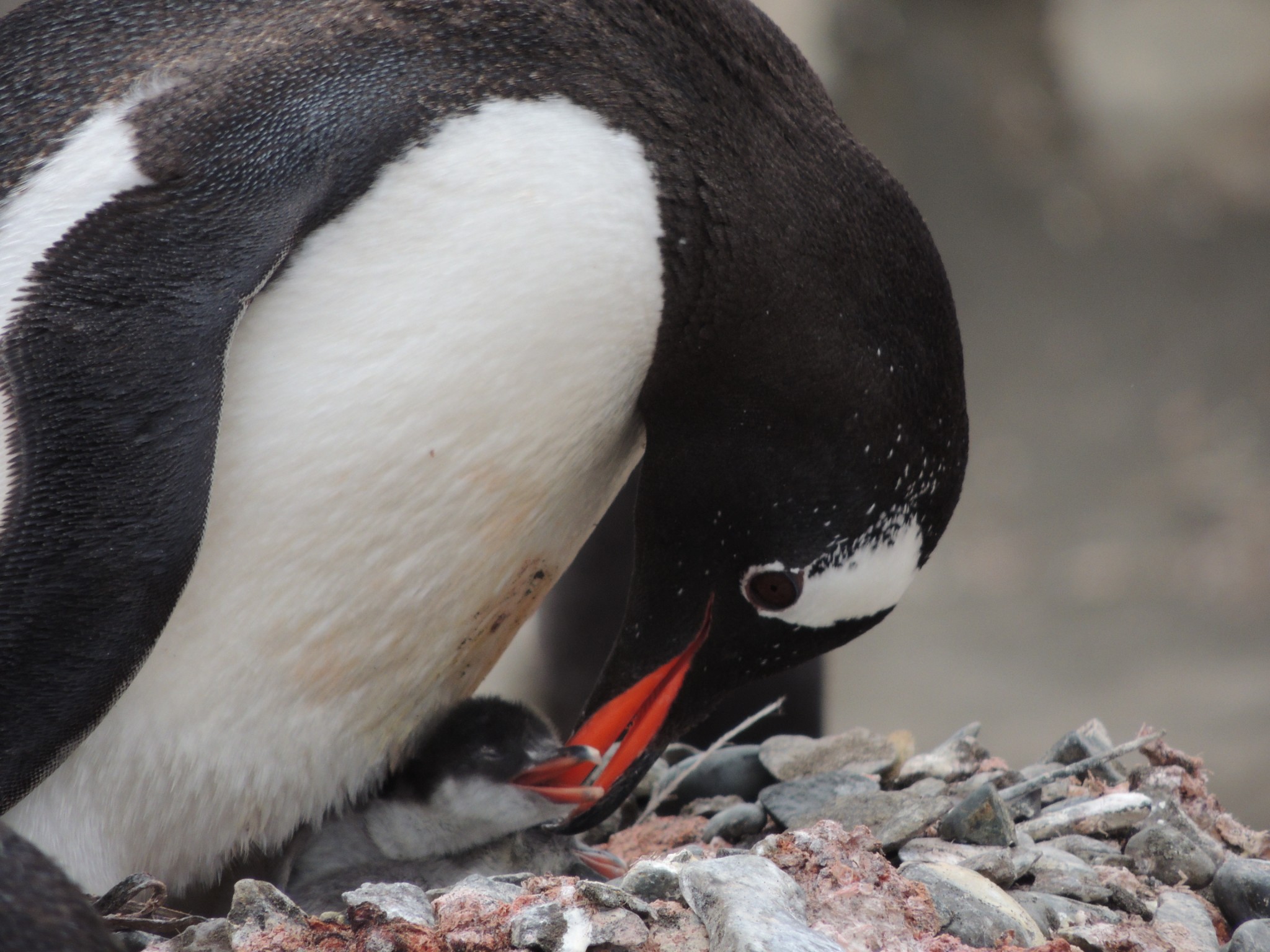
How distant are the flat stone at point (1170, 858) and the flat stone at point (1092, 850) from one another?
15 mm

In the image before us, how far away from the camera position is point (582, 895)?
99cm

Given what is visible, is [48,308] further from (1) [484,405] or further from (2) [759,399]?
(2) [759,399]

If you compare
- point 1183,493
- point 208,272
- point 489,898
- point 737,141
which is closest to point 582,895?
→ point 489,898

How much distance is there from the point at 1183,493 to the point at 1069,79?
1.44 metres

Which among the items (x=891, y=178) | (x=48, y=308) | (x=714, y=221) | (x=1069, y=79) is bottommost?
(x=48, y=308)

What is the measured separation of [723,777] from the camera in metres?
1.78

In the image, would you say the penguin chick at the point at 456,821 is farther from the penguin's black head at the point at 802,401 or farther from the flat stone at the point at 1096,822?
the flat stone at the point at 1096,822

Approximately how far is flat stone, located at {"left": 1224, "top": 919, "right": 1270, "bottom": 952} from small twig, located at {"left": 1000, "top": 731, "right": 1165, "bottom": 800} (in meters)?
0.36

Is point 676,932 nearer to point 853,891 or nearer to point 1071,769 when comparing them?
point 853,891

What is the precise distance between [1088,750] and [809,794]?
435mm

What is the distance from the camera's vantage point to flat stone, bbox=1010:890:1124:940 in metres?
1.14

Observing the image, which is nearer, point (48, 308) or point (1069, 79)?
point (48, 308)

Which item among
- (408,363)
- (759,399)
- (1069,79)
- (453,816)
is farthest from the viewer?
(1069,79)

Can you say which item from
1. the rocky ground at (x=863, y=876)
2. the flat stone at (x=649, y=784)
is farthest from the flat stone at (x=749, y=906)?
the flat stone at (x=649, y=784)
